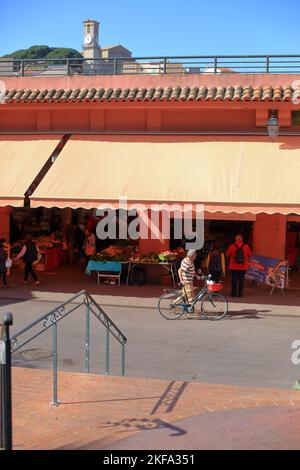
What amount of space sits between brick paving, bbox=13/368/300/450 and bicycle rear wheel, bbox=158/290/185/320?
570cm

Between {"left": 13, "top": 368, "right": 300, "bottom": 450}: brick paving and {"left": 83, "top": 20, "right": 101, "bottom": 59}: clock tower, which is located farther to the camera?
{"left": 83, "top": 20, "right": 101, "bottom": 59}: clock tower

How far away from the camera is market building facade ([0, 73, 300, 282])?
16188mm

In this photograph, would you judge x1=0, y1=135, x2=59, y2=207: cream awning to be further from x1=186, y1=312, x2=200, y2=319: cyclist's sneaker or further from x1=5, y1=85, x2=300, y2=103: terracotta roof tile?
x1=186, y1=312, x2=200, y2=319: cyclist's sneaker

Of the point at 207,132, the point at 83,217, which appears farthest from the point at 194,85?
the point at 83,217

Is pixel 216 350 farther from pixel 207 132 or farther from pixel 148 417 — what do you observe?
pixel 207 132

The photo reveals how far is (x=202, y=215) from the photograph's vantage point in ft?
53.1

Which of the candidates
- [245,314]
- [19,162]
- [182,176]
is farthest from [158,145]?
[245,314]

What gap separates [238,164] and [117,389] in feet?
30.6

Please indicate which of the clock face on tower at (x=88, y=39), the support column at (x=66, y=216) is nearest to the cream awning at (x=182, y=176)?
the support column at (x=66, y=216)

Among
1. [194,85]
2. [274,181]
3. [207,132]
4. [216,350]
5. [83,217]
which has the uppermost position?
[194,85]

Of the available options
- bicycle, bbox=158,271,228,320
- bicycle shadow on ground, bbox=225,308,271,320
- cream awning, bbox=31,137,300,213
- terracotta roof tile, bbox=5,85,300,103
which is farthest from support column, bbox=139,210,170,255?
bicycle shadow on ground, bbox=225,308,271,320

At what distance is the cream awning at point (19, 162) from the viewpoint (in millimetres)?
17047

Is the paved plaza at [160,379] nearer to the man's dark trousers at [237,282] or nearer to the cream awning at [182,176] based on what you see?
the man's dark trousers at [237,282]

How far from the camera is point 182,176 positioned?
1670 cm
